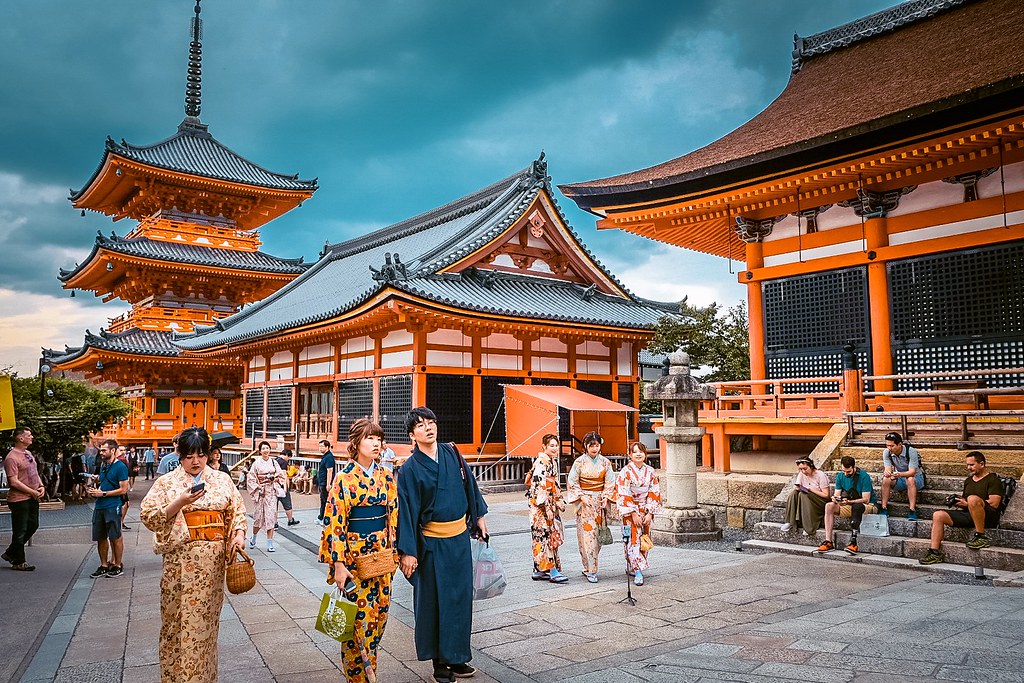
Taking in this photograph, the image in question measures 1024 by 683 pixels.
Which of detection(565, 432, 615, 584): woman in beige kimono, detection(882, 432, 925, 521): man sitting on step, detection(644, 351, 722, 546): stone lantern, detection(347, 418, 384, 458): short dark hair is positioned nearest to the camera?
detection(347, 418, 384, 458): short dark hair

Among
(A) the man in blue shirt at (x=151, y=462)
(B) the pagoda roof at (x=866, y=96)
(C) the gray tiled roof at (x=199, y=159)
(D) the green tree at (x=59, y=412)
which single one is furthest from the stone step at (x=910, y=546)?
(C) the gray tiled roof at (x=199, y=159)

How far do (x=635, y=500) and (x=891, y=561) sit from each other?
3037mm

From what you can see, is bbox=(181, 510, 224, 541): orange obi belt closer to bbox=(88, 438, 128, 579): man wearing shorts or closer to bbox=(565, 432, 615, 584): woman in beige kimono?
bbox=(565, 432, 615, 584): woman in beige kimono

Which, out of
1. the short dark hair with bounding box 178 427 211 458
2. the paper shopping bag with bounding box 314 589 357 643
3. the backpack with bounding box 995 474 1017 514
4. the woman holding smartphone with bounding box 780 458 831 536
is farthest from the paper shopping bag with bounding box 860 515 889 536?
the short dark hair with bounding box 178 427 211 458

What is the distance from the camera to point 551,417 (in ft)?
56.5

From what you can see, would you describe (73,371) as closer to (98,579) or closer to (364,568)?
(98,579)

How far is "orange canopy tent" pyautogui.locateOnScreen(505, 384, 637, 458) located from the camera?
17.4m

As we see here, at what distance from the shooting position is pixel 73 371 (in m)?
31.2

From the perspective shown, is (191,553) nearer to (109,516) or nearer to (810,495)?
(109,516)

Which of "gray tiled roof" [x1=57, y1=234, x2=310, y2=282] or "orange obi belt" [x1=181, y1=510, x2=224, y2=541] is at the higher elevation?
"gray tiled roof" [x1=57, y1=234, x2=310, y2=282]

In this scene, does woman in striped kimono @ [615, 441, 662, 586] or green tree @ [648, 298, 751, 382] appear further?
green tree @ [648, 298, 751, 382]

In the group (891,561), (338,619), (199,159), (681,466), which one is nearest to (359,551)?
(338,619)

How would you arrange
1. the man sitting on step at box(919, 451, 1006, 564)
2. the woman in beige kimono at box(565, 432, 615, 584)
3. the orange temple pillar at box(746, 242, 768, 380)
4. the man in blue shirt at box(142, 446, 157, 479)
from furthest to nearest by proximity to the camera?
the man in blue shirt at box(142, 446, 157, 479)
the orange temple pillar at box(746, 242, 768, 380)
the woman in beige kimono at box(565, 432, 615, 584)
the man sitting on step at box(919, 451, 1006, 564)

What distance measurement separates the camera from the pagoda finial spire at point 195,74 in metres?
35.8
